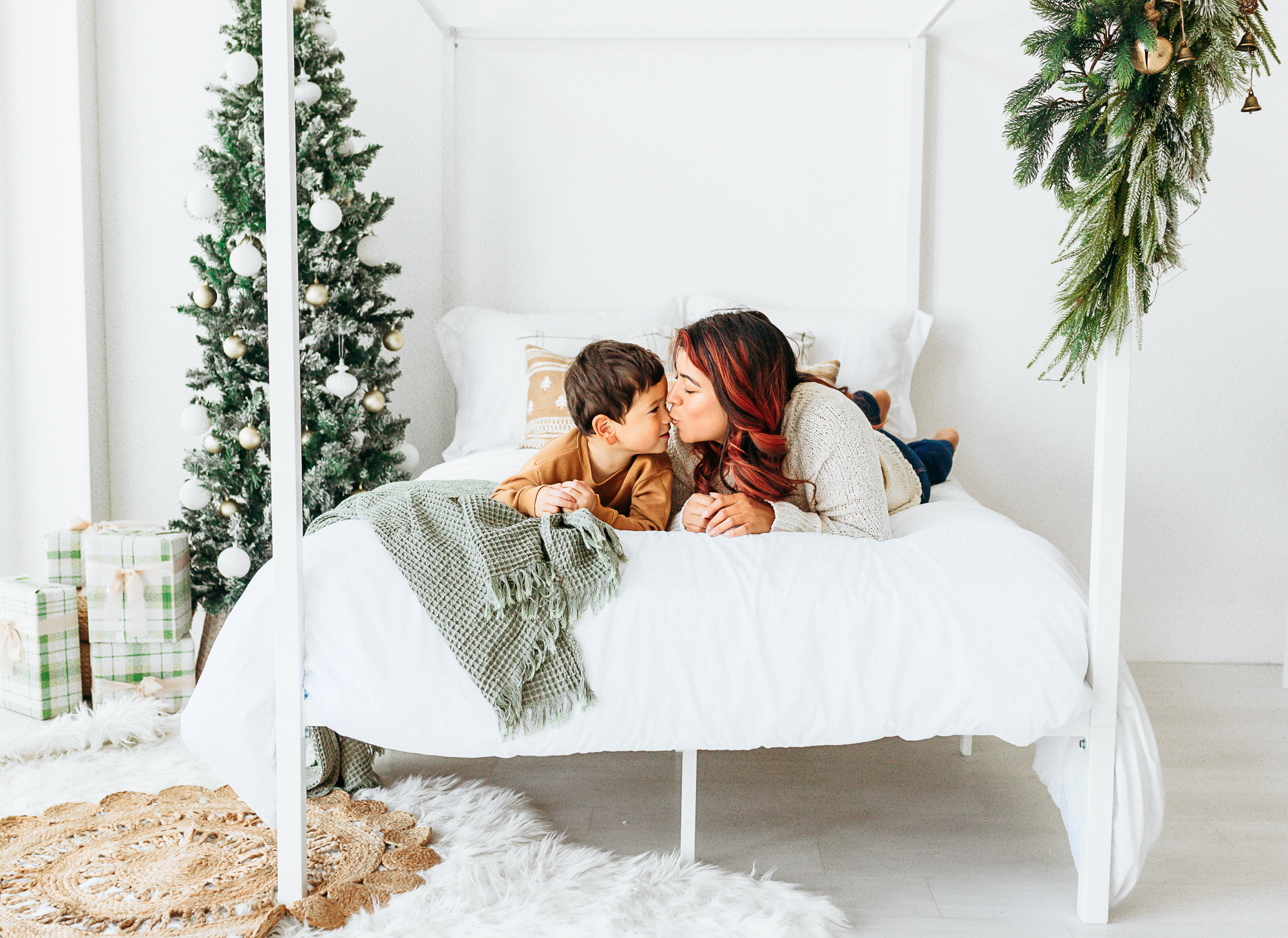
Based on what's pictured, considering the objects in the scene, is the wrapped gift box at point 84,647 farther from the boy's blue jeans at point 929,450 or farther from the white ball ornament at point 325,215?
the boy's blue jeans at point 929,450

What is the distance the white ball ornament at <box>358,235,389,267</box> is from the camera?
2.45 meters

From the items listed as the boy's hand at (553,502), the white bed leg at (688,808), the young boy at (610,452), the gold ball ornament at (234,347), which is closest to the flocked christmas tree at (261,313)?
the gold ball ornament at (234,347)

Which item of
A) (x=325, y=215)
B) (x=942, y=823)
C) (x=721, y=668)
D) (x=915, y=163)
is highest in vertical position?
(x=915, y=163)

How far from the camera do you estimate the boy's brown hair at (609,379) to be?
164 cm

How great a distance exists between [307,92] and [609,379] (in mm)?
1241

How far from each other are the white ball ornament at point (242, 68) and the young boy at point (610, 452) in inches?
48.6

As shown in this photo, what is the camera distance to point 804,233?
2879 mm

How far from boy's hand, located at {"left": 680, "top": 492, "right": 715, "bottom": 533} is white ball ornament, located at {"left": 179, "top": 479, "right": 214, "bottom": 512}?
1.38 m

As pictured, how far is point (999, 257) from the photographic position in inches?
111

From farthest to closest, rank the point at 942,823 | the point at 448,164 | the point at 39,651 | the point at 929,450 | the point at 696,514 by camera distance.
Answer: the point at 448,164, the point at 929,450, the point at 39,651, the point at 942,823, the point at 696,514

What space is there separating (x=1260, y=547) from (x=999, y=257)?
1.11 meters

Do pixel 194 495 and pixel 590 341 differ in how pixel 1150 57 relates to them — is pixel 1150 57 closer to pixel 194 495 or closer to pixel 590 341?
pixel 590 341

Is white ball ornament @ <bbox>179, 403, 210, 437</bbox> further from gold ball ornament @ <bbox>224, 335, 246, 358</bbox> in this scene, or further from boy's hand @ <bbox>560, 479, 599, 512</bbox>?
boy's hand @ <bbox>560, 479, 599, 512</bbox>

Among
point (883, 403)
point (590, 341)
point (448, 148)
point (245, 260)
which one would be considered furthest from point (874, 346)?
point (245, 260)
